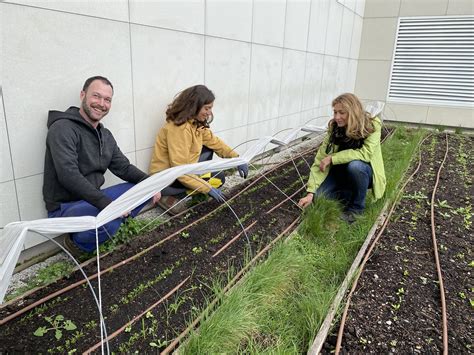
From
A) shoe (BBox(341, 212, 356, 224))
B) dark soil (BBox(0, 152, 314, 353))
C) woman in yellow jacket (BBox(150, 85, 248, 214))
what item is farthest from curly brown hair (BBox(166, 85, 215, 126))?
shoe (BBox(341, 212, 356, 224))

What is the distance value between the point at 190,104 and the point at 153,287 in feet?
4.83

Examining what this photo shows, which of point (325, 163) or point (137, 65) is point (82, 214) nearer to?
point (137, 65)

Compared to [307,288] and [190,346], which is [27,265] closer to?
[190,346]

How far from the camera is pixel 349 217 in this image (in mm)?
3152

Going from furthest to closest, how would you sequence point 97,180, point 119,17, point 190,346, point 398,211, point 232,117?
1. point 232,117
2. point 398,211
3. point 119,17
4. point 97,180
5. point 190,346

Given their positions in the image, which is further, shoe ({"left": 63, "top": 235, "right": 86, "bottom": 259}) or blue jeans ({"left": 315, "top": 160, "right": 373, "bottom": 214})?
blue jeans ({"left": 315, "top": 160, "right": 373, "bottom": 214})

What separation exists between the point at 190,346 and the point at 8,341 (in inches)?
33.8

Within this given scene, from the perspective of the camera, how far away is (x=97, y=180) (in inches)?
93.4

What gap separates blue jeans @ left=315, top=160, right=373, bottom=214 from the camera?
2975 mm

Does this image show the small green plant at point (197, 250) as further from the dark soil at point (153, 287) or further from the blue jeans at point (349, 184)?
the blue jeans at point (349, 184)

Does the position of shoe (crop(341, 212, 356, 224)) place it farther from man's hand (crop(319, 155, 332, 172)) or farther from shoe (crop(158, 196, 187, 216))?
shoe (crop(158, 196, 187, 216))

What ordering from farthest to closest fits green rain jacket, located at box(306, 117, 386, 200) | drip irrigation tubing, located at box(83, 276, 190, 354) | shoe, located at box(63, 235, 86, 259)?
green rain jacket, located at box(306, 117, 386, 200) < shoe, located at box(63, 235, 86, 259) < drip irrigation tubing, located at box(83, 276, 190, 354)

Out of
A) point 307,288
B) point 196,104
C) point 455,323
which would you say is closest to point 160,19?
point 196,104

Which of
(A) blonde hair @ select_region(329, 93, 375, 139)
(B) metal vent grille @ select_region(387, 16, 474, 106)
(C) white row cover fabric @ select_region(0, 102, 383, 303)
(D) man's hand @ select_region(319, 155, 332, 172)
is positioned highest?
(B) metal vent grille @ select_region(387, 16, 474, 106)
